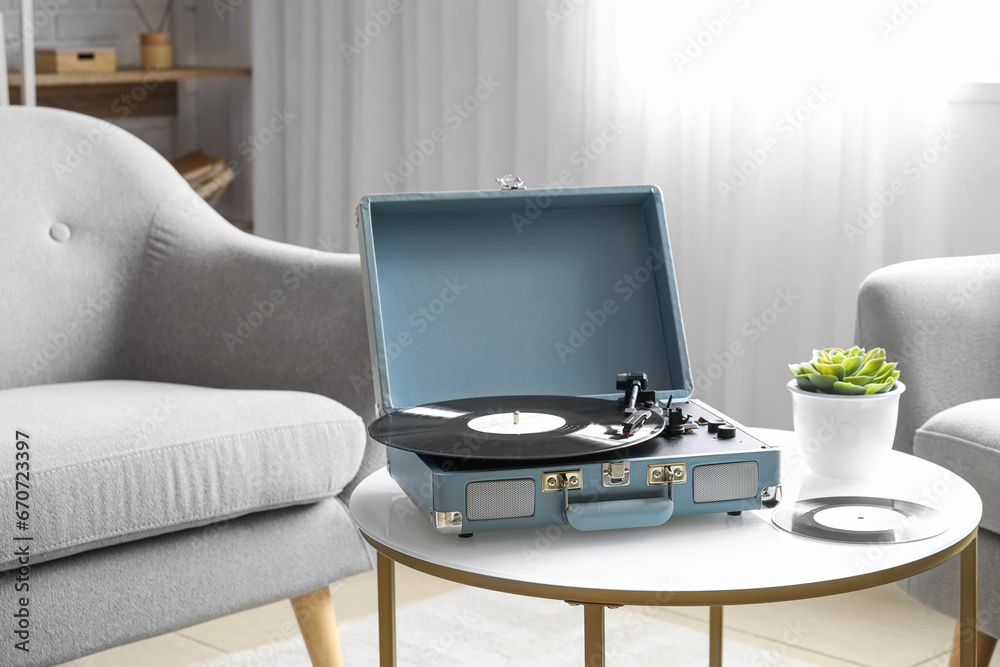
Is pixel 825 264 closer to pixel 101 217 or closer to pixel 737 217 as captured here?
pixel 737 217

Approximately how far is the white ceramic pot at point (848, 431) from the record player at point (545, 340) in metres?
0.10

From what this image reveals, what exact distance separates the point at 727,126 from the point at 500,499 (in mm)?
1508

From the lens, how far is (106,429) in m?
1.36

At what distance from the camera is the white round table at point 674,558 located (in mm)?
835

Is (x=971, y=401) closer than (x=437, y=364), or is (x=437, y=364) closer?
(x=437, y=364)

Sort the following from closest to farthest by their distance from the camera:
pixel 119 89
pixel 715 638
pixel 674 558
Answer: pixel 674 558
pixel 715 638
pixel 119 89

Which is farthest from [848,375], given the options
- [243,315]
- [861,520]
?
[243,315]

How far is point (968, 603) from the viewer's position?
1013 mm

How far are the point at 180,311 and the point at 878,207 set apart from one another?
125cm

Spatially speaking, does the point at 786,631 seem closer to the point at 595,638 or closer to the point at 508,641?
the point at 508,641

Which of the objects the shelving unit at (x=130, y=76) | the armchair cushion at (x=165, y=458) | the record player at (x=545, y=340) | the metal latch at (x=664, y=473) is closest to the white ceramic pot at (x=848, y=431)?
the record player at (x=545, y=340)

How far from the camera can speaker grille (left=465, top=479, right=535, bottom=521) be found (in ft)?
2.97

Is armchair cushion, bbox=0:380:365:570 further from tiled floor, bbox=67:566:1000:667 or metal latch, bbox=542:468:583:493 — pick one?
metal latch, bbox=542:468:583:493

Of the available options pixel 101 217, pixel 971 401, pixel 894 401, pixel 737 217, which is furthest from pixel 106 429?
pixel 737 217
